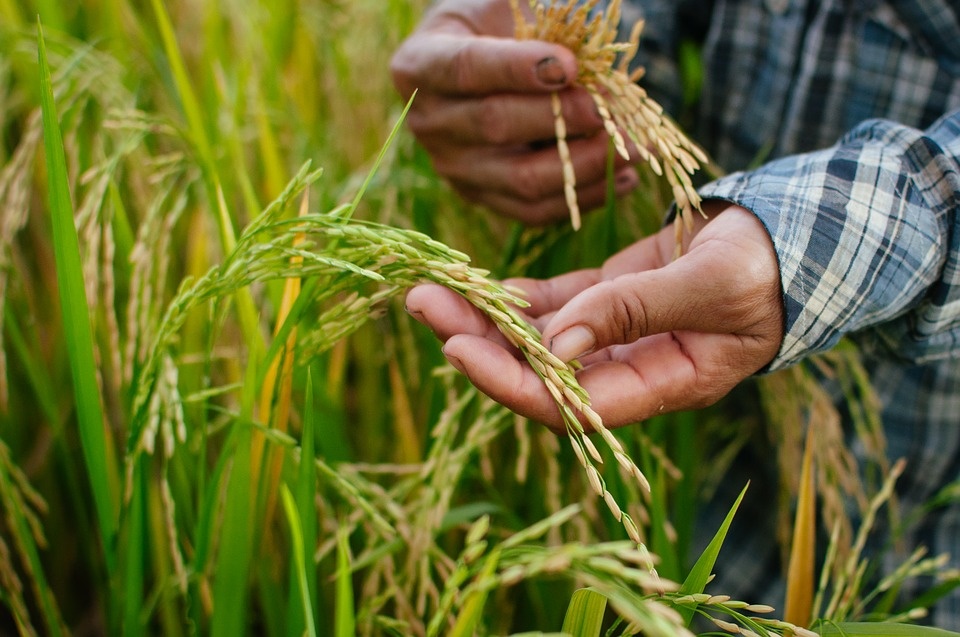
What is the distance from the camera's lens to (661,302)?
2.30 feet

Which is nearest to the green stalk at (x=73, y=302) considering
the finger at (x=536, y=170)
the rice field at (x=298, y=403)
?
the rice field at (x=298, y=403)

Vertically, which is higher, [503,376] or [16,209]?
[16,209]

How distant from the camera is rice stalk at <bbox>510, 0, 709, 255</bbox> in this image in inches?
29.4

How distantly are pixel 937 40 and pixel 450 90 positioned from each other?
0.73 meters

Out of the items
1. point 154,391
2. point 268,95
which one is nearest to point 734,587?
point 154,391

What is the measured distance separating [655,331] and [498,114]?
458 millimetres

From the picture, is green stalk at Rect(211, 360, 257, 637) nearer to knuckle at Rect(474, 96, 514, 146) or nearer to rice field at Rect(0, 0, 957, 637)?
rice field at Rect(0, 0, 957, 637)

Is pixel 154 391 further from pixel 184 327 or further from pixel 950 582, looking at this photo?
pixel 950 582

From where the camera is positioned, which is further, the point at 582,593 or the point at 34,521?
the point at 34,521

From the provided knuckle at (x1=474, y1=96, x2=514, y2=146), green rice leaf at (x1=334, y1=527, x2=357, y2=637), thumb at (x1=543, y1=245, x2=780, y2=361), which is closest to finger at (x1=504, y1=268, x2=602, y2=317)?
thumb at (x1=543, y1=245, x2=780, y2=361)

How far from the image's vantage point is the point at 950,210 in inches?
32.6

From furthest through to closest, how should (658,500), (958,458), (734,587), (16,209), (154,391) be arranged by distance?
(734,587) → (958,458) → (16,209) → (658,500) → (154,391)

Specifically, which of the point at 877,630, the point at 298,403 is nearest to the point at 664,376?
the point at 877,630

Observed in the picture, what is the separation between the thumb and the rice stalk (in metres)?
0.08
